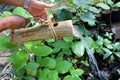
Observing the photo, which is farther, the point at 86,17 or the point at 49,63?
the point at 86,17

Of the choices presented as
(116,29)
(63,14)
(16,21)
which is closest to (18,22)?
(16,21)

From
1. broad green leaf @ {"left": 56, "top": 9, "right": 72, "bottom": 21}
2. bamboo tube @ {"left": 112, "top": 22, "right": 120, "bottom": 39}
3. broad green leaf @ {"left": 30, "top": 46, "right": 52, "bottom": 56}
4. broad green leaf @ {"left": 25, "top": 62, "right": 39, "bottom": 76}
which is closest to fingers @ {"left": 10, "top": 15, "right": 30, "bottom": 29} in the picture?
broad green leaf @ {"left": 30, "top": 46, "right": 52, "bottom": 56}

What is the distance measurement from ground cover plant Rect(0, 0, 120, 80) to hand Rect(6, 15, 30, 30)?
59 mm

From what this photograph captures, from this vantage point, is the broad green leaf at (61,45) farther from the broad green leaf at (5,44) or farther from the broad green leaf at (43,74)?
the broad green leaf at (5,44)

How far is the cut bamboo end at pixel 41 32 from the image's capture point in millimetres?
1612

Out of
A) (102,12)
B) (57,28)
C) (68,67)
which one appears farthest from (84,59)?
(57,28)

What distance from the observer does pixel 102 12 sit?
3.21m

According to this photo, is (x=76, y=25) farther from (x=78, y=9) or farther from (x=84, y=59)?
(x=84, y=59)

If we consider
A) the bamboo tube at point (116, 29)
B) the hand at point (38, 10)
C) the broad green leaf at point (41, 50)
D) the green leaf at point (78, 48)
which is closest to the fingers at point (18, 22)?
the hand at point (38, 10)

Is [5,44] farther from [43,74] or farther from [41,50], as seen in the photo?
[43,74]

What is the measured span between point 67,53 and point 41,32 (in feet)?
2.09

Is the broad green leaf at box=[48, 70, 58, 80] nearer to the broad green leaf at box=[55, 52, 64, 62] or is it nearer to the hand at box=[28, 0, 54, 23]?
the broad green leaf at box=[55, 52, 64, 62]

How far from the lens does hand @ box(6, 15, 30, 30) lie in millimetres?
1610

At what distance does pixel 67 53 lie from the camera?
7.45 ft
